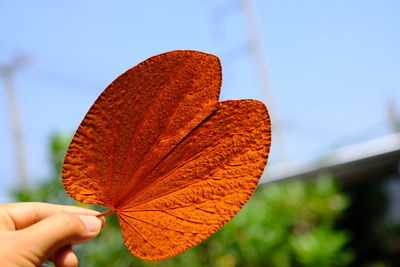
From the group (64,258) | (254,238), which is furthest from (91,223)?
(254,238)

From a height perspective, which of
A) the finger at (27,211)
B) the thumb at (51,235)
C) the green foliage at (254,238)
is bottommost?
the green foliage at (254,238)

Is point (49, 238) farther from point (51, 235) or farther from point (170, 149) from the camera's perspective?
point (170, 149)

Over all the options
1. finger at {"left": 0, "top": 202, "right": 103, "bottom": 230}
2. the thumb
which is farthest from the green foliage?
the thumb

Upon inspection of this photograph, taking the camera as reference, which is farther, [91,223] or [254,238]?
[254,238]

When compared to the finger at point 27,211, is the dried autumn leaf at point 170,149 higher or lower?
higher

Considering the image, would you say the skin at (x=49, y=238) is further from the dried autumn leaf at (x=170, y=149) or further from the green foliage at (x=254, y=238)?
the green foliage at (x=254, y=238)

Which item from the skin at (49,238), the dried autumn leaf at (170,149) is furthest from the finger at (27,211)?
the dried autumn leaf at (170,149)
